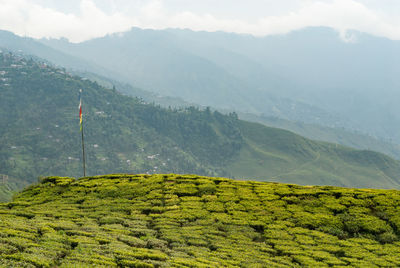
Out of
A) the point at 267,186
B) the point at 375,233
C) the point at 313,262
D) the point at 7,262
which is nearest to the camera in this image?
the point at 7,262

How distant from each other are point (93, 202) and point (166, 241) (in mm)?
15044

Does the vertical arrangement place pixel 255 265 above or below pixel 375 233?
below

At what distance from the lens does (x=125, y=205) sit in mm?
37125

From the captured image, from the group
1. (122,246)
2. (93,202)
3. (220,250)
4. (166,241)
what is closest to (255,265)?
(220,250)

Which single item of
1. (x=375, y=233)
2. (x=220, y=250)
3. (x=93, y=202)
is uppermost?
(x=375, y=233)

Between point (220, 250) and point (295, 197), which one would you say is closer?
point (220, 250)

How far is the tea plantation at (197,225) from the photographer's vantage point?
21750 mm

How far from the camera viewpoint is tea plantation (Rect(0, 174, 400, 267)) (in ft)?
71.4

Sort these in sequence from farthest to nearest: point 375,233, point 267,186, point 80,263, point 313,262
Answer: point 267,186, point 375,233, point 313,262, point 80,263

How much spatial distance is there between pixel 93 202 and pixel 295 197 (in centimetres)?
2314

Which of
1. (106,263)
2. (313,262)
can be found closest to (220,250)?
(313,262)

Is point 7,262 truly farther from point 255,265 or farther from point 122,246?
point 255,265

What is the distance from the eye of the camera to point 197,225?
102ft

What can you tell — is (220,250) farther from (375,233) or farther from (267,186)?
(267,186)
